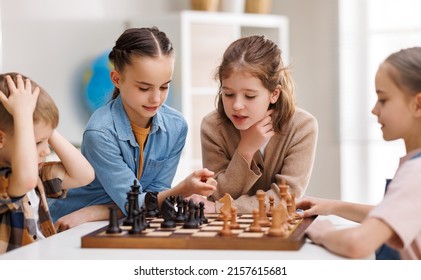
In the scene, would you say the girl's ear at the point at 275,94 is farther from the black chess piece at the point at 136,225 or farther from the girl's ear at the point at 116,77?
the black chess piece at the point at 136,225

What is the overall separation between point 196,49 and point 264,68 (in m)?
2.65

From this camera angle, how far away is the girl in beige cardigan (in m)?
2.28

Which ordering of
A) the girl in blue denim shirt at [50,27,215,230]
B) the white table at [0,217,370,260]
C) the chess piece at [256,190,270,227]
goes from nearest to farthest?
1. the white table at [0,217,370,260]
2. the chess piece at [256,190,270,227]
3. the girl in blue denim shirt at [50,27,215,230]

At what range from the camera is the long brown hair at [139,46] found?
224cm

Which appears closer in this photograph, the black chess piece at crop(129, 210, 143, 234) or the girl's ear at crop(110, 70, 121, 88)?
the black chess piece at crop(129, 210, 143, 234)

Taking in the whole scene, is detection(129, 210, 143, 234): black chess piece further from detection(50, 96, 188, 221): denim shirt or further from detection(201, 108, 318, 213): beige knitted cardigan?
detection(201, 108, 318, 213): beige knitted cardigan

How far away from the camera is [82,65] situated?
475cm

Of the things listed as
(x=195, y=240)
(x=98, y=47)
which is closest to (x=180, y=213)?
(x=195, y=240)

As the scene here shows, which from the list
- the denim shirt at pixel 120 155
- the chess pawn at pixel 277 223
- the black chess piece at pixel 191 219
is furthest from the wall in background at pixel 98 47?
the chess pawn at pixel 277 223

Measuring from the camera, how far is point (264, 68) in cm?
232

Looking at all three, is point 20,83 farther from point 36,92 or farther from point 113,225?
point 113,225

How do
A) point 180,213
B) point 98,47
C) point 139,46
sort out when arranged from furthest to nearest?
point 98,47 < point 139,46 < point 180,213

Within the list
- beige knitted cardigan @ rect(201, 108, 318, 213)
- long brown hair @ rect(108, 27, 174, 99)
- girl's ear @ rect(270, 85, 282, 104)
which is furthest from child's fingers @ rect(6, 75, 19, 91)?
girl's ear @ rect(270, 85, 282, 104)
